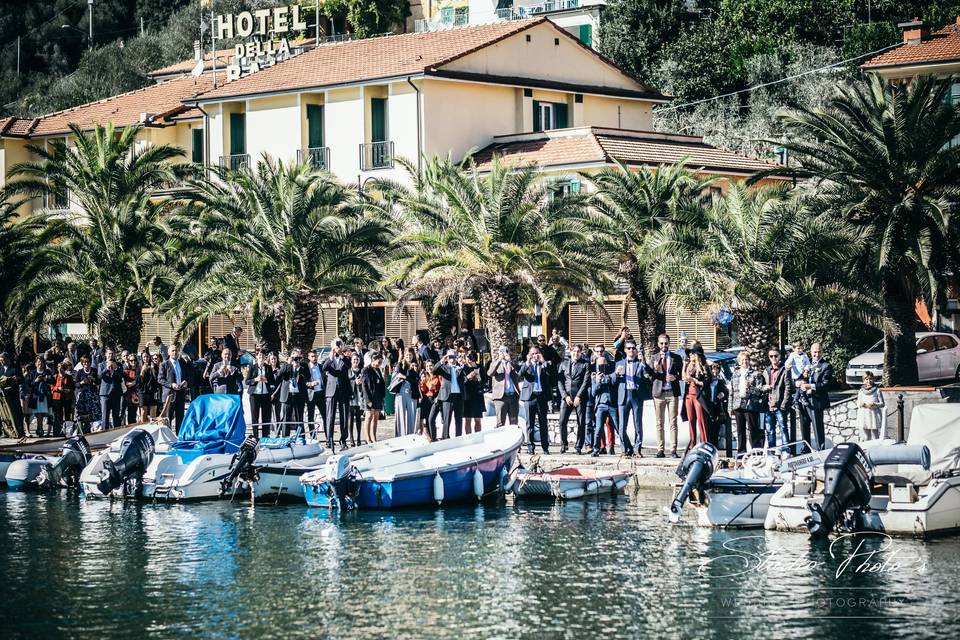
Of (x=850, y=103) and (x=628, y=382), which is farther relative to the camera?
(x=850, y=103)

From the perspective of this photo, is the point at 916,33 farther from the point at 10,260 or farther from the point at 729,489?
the point at 729,489

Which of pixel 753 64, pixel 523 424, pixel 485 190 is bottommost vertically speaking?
pixel 523 424

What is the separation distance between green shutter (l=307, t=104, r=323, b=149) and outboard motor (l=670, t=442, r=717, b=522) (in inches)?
1173

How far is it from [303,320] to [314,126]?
51.8 ft

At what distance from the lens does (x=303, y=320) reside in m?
34.9

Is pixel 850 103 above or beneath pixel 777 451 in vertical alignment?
above

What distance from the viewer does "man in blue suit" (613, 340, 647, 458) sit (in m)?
25.5

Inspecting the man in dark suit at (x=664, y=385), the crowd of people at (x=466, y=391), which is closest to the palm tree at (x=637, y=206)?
the crowd of people at (x=466, y=391)

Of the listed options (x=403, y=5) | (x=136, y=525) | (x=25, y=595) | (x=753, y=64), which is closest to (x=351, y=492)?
(x=136, y=525)

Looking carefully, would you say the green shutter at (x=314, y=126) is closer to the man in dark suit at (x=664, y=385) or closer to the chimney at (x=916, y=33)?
the chimney at (x=916, y=33)

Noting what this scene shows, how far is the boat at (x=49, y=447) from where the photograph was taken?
2850 cm

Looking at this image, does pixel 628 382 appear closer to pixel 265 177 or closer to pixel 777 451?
pixel 777 451

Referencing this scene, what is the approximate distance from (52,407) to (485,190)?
465 inches

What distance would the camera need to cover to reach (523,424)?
2761cm
